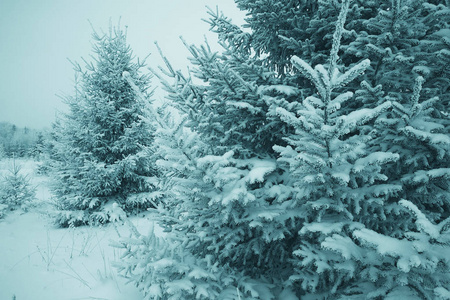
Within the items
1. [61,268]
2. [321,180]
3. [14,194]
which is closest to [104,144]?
[61,268]

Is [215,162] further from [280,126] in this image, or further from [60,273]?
[60,273]

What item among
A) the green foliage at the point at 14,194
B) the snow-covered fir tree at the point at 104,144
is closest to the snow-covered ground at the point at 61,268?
the snow-covered fir tree at the point at 104,144

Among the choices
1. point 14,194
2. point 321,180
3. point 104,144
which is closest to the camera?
point 321,180

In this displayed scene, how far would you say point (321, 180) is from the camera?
1.51m

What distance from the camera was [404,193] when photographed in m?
1.90

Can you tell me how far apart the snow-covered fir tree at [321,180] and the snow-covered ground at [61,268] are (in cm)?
88

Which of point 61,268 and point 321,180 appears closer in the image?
point 321,180

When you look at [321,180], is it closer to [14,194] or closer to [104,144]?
[104,144]

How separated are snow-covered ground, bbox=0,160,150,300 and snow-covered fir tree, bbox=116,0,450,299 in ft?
2.88

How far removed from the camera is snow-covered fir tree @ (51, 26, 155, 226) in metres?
5.68

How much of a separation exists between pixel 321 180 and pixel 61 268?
3.78m

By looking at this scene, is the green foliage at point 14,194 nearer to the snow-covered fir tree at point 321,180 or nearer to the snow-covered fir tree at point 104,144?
the snow-covered fir tree at point 104,144

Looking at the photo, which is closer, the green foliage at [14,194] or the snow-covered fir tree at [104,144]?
the snow-covered fir tree at [104,144]

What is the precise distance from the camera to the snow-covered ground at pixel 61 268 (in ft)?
8.91
